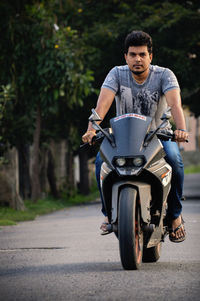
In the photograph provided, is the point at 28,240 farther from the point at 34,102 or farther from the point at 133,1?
the point at 133,1

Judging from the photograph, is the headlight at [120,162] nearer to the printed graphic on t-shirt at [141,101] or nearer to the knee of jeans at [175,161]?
the knee of jeans at [175,161]

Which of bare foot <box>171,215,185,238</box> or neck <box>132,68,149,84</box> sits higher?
neck <box>132,68,149,84</box>

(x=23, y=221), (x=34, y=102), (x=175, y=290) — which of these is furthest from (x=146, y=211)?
(x=34, y=102)

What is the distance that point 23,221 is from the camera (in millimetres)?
14469

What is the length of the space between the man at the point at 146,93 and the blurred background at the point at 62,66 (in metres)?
8.07

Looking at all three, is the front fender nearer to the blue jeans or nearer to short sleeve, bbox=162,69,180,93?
the blue jeans

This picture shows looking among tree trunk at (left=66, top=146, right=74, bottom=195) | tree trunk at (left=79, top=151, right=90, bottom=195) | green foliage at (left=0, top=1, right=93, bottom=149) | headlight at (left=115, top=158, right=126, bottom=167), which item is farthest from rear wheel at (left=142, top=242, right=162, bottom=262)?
tree trunk at (left=79, top=151, right=90, bottom=195)

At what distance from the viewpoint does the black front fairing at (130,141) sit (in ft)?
19.3

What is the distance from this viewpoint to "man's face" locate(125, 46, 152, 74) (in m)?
6.41

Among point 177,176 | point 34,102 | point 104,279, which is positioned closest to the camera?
point 104,279

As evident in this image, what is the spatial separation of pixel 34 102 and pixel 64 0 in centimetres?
503

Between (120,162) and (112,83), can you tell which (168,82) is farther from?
(120,162)

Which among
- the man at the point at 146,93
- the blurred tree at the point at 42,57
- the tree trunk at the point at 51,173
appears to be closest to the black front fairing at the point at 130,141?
the man at the point at 146,93

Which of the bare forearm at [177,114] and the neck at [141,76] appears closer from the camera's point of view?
the bare forearm at [177,114]
